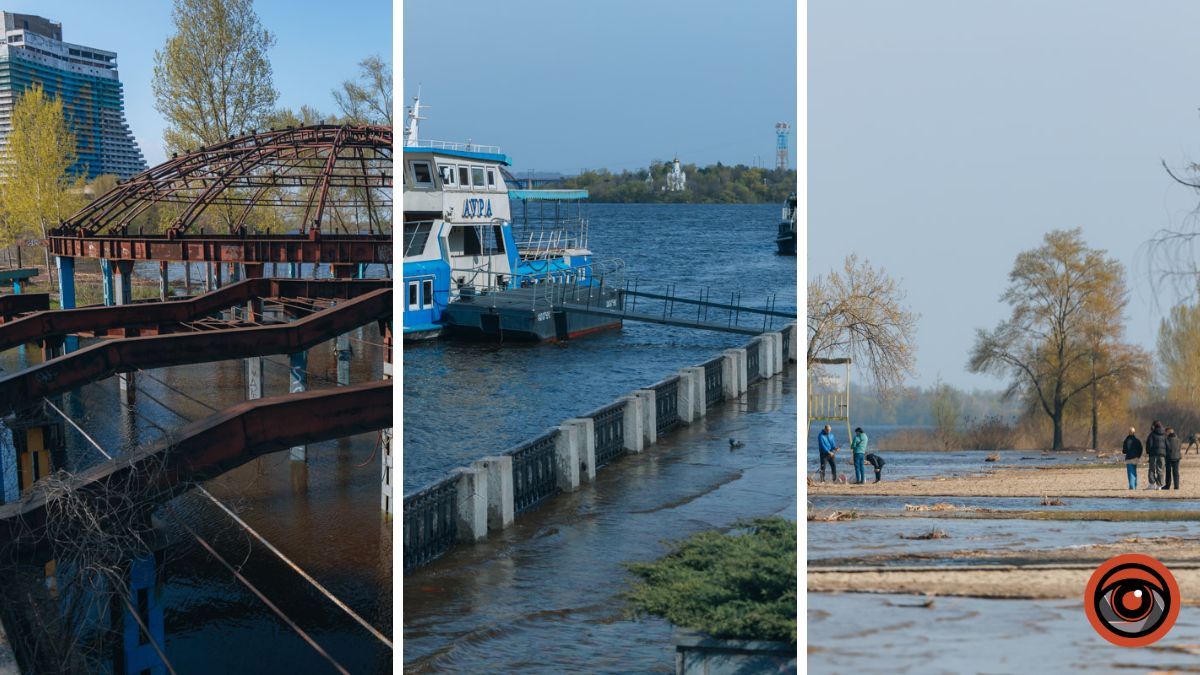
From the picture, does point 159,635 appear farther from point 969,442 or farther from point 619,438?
point 969,442

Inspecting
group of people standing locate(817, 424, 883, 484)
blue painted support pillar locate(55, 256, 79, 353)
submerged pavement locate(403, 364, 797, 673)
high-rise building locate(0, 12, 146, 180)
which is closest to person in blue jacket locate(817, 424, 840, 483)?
group of people standing locate(817, 424, 883, 484)

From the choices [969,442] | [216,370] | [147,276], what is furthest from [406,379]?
[969,442]

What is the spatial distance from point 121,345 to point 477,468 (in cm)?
283

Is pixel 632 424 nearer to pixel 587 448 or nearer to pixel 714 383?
pixel 587 448

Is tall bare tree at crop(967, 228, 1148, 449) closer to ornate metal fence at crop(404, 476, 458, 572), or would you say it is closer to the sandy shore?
the sandy shore

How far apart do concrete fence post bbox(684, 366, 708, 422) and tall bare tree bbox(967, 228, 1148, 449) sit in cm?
287

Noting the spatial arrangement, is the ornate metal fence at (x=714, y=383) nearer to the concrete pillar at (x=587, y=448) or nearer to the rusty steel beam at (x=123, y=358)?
the concrete pillar at (x=587, y=448)

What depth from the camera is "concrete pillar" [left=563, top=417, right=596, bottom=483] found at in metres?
10.1

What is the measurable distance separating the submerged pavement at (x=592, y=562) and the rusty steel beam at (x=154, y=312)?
320cm

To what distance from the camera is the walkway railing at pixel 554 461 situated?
27.6ft

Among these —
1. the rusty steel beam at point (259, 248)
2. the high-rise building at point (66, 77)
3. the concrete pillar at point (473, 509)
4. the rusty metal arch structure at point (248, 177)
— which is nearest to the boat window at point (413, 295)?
the rusty metal arch structure at point (248, 177)

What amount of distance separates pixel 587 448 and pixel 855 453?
8.34 ft

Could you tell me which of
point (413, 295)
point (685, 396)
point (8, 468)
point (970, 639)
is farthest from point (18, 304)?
point (413, 295)

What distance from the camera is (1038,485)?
417 inches
